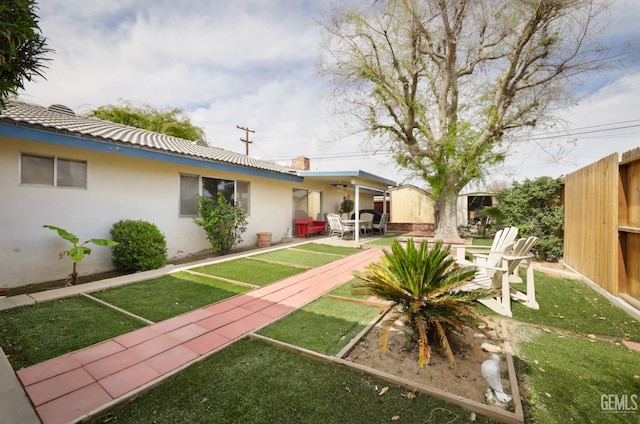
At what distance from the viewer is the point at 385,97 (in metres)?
10.5

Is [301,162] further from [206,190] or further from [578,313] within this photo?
[578,313]

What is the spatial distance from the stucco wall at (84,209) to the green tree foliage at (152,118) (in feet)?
64.5

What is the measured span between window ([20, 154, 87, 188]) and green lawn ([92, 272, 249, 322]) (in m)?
2.68

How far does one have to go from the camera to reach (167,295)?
178 inches

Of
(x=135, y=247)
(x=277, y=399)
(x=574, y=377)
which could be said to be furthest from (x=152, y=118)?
(x=574, y=377)

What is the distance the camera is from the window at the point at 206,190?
26.2 feet

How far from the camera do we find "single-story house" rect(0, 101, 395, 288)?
4891mm

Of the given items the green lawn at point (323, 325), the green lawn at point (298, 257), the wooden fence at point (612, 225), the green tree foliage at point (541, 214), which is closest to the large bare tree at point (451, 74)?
the green tree foliage at point (541, 214)

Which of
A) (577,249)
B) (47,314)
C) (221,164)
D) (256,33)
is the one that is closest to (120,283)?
(47,314)

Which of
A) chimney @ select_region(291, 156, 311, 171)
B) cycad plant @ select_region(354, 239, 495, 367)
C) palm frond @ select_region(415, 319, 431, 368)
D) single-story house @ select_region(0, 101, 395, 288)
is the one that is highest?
chimney @ select_region(291, 156, 311, 171)

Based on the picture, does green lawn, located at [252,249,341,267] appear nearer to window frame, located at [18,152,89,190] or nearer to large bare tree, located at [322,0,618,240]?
window frame, located at [18,152,89,190]

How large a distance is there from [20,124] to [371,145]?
10356 millimetres

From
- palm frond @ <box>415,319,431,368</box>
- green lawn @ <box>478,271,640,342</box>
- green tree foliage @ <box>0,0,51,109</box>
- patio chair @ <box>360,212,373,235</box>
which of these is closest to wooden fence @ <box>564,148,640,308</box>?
green lawn @ <box>478,271,640,342</box>

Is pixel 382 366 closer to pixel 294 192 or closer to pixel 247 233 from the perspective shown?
pixel 247 233
